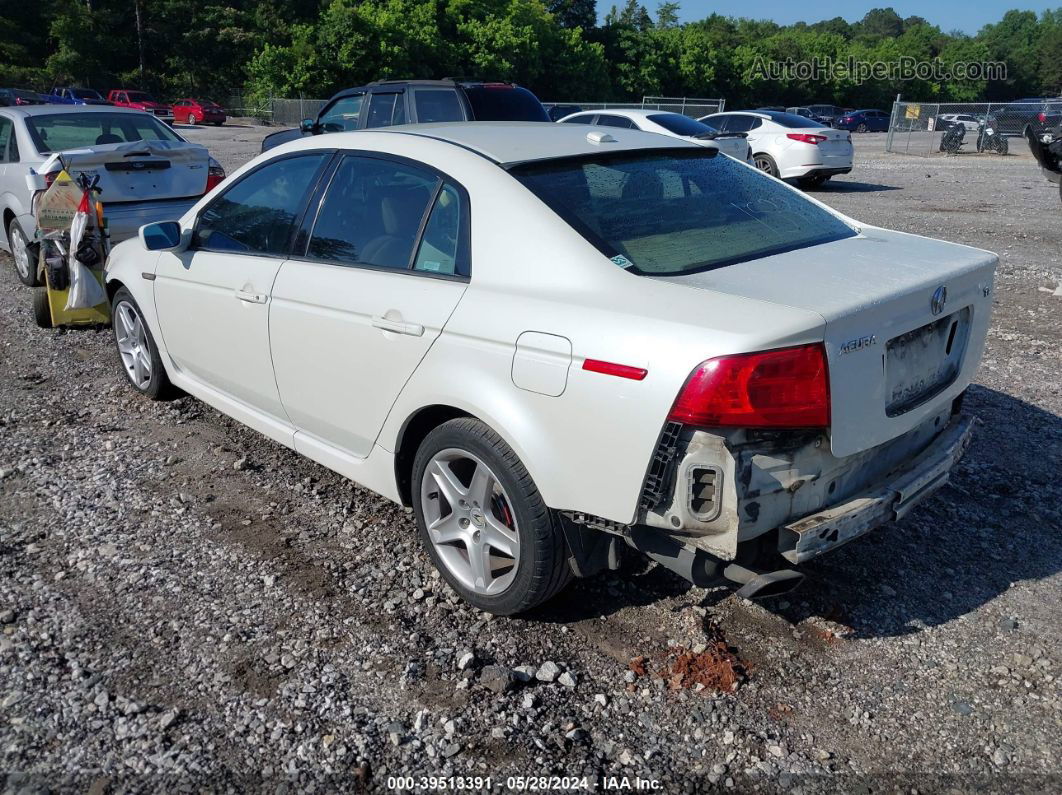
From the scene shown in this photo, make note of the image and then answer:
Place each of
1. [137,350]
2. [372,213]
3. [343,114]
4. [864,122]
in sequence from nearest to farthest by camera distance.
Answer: [372,213] → [137,350] → [343,114] → [864,122]

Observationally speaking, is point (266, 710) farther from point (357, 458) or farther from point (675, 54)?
point (675, 54)

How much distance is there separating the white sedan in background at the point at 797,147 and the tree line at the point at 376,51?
33.6 meters

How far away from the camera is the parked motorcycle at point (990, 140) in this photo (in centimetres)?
2778

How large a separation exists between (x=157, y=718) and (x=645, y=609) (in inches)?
68.5

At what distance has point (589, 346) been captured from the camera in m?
2.70

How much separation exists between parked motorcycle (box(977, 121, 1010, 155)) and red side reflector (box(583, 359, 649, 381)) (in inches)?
1177

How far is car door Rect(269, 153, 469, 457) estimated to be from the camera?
3279mm

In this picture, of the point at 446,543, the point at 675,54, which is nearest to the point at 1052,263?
the point at 446,543

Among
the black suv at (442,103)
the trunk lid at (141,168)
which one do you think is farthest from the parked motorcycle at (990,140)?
the trunk lid at (141,168)

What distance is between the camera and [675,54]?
211 ft

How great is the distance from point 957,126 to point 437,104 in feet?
74.4

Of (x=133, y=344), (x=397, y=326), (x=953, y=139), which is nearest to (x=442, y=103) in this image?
(x=133, y=344)

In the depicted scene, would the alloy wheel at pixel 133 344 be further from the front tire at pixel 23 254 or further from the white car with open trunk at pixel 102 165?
the front tire at pixel 23 254

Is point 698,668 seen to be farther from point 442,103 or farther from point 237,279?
point 442,103
